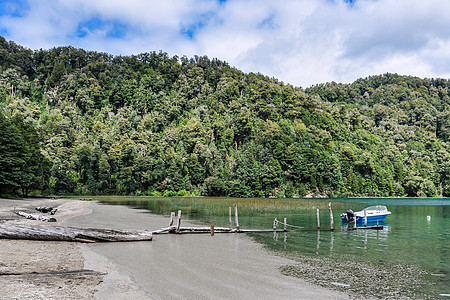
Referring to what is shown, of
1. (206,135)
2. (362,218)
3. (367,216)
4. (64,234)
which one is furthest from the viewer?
(206,135)

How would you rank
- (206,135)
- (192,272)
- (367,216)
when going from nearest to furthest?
1. (192,272)
2. (367,216)
3. (206,135)

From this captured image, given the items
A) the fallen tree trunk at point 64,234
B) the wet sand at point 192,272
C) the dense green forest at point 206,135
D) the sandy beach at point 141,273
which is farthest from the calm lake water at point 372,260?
the dense green forest at point 206,135

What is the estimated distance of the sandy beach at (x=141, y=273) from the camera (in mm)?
10641

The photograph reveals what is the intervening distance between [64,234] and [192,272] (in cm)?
1005

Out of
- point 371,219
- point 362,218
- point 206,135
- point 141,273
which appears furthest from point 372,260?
point 206,135

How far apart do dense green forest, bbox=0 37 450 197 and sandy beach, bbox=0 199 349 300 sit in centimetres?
6103

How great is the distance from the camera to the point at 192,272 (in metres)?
14.4

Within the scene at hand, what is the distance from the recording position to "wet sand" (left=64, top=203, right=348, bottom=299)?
37.4ft

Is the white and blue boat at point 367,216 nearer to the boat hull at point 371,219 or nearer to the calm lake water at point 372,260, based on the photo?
the boat hull at point 371,219

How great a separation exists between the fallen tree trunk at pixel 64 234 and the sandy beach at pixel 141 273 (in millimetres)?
608

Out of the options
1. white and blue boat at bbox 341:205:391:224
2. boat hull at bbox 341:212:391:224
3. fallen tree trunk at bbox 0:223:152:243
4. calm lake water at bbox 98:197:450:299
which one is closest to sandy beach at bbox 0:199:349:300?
fallen tree trunk at bbox 0:223:152:243

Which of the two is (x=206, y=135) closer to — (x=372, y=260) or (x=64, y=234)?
(x=64, y=234)

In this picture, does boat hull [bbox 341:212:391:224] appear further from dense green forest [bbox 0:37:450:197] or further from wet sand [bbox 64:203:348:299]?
dense green forest [bbox 0:37:450:197]

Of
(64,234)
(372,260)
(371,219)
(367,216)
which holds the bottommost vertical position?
(371,219)
